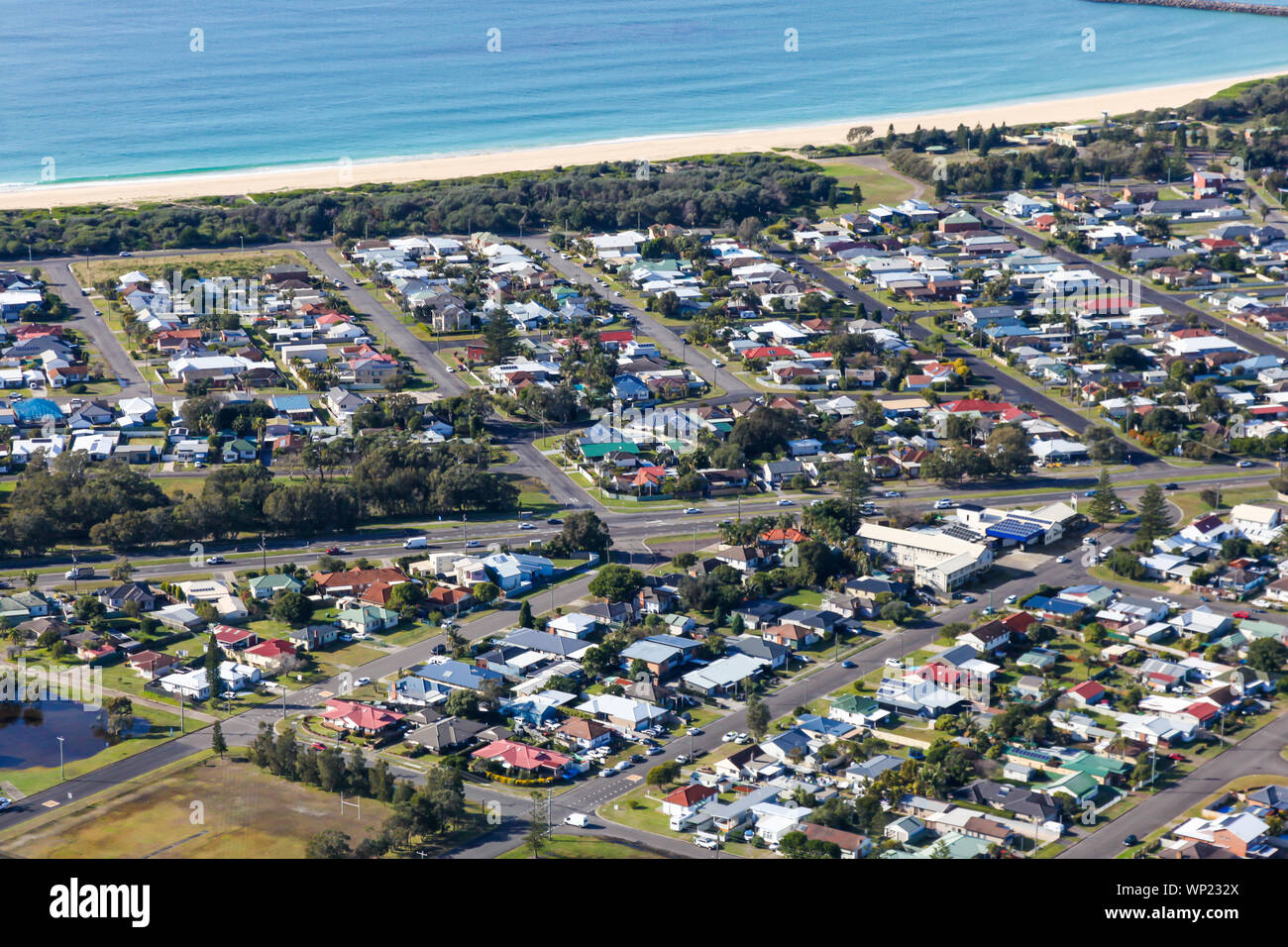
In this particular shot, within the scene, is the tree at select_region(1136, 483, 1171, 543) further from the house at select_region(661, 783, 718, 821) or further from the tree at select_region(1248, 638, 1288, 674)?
the house at select_region(661, 783, 718, 821)

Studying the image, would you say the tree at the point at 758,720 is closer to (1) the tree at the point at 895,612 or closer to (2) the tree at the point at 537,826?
(2) the tree at the point at 537,826

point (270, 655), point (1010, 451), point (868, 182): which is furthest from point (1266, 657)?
point (868, 182)

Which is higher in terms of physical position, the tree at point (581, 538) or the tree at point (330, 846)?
the tree at point (581, 538)

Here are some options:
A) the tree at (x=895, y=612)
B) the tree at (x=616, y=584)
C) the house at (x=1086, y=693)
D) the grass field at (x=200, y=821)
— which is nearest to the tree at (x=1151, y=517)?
the tree at (x=895, y=612)

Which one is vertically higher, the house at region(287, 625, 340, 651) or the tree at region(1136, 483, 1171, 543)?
the tree at region(1136, 483, 1171, 543)

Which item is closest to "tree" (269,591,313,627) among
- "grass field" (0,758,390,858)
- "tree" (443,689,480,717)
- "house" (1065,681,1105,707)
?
"tree" (443,689,480,717)

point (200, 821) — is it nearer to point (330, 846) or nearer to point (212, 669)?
point (330, 846)
